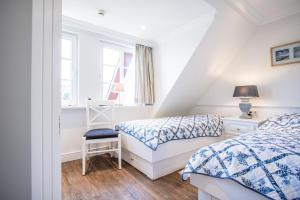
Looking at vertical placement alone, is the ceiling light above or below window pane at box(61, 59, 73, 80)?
above

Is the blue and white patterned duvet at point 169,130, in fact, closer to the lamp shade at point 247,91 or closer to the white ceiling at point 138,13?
the lamp shade at point 247,91

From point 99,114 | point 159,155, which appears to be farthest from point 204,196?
point 99,114

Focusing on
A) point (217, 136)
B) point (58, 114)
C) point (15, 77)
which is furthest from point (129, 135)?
point (15, 77)

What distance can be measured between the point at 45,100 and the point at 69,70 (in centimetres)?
243

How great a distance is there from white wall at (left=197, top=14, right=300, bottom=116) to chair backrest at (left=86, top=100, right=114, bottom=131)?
2390 mm

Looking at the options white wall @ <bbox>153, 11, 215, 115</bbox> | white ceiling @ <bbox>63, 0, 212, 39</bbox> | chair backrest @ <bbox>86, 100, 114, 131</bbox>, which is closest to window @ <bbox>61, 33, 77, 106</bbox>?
chair backrest @ <bbox>86, 100, 114, 131</bbox>

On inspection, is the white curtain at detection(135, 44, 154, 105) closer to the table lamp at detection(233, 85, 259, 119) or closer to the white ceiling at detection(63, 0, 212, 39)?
the white ceiling at detection(63, 0, 212, 39)

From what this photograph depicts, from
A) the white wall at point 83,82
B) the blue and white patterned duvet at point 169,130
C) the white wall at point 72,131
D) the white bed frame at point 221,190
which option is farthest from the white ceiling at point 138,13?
the white bed frame at point 221,190

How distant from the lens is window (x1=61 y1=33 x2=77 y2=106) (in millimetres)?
2717

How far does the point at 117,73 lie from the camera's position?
11.0 feet

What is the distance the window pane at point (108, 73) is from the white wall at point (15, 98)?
2590 millimetres

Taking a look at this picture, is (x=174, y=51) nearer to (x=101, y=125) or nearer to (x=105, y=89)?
(x=105, y=89)

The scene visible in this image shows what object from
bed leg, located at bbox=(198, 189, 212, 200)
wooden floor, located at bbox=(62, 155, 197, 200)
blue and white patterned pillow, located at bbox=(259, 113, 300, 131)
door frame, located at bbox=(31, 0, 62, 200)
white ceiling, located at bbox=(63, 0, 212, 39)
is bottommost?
wooden floor, located at bbox=(62, 155, 197, 200)

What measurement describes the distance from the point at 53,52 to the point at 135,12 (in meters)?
2.04
